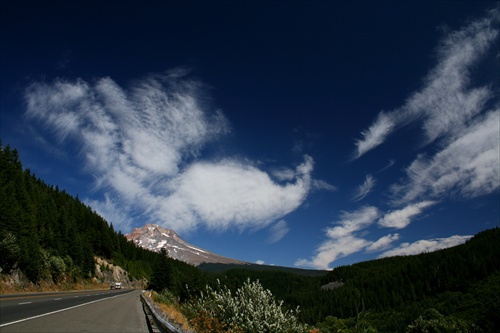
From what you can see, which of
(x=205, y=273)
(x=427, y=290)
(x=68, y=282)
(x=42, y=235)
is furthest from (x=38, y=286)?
(x=427, y=290)

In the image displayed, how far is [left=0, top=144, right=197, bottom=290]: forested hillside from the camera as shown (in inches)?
1597

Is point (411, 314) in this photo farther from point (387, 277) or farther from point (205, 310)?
point (205, 310)

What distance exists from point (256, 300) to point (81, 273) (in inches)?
2788

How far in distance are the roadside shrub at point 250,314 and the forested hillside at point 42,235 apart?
121 feet

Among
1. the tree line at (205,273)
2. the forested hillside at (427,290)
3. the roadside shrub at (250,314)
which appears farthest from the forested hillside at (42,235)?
the forested hillside at (427,290)

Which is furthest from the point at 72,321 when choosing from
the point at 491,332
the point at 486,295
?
the point at 486,295

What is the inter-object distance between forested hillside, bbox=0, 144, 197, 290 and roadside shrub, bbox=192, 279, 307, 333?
121 ft

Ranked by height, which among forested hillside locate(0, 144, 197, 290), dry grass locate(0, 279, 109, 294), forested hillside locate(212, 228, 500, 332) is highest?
forested hillside locate(212, 228, 500, 332)

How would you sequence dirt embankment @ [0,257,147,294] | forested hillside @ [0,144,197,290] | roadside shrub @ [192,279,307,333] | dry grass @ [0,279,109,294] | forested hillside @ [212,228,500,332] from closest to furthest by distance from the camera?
roadside shrub @ [192,279,307,333] → dry grass @ [0,279,109,294] → dirt embankment @ [0,257,147,294] → forested hillside @ [0,144,197,290] → forested hillside @ [212,228,500,332]

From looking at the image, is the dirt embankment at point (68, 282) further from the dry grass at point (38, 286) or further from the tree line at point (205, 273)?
the tree line at point (205, 273)

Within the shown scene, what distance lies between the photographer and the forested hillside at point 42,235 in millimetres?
40562

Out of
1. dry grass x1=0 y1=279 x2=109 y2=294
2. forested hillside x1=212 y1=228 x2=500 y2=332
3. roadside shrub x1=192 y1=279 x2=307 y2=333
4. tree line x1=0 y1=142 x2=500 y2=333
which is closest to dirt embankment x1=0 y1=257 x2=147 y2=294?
dry grass x1=0 y1=279 x2=109 y2=294

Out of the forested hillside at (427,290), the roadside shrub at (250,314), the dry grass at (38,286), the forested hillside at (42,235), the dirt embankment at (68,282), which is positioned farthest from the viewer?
the forested hillside at (427,290)

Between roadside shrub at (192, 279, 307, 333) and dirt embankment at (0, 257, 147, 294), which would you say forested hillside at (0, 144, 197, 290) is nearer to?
dirt embankment at (0, 257, 147, 294)
